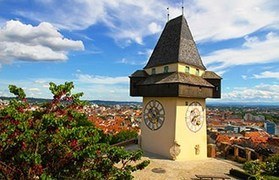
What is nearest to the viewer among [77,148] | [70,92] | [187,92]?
[77,148]

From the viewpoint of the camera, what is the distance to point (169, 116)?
1566cm

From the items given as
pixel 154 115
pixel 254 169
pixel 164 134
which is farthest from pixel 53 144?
pixel 154 115

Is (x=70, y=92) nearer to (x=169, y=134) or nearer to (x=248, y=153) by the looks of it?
(x=169, y=134)

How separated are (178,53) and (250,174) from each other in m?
7.88

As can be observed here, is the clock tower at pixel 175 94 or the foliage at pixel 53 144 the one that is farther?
the clock tower at pixel 175 94

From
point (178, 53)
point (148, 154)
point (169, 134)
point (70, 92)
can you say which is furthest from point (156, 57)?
point (70, 92)

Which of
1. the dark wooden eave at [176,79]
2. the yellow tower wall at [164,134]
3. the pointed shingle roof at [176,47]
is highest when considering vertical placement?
the pointed shingle roof at [176,47]

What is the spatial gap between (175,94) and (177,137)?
2565 mm

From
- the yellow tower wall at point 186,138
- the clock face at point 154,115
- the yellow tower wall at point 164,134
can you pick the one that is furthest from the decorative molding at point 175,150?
the clock face at point 154,115

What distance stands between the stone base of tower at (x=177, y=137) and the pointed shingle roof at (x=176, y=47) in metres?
2.48

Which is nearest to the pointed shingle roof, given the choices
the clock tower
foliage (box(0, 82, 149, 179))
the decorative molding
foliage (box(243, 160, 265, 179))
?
the clock tower

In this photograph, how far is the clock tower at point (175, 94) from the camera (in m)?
15.3

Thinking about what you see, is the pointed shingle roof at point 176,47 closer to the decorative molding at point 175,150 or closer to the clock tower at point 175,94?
the clock tower at point 175,94

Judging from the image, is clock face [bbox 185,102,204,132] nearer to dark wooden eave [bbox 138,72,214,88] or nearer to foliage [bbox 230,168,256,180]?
dark wooden eave [bbox 138,72,214,88]
